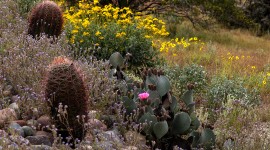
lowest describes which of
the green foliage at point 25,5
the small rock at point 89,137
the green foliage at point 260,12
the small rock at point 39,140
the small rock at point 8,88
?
the green foliage at point 260,12

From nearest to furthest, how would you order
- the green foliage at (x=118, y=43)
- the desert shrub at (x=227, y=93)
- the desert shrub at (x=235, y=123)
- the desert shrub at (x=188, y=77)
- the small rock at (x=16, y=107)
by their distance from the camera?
the small rock at (x=16, y=107) → the desert shrub at (x=235, y=123) → the desert shrub at (x=227, y=93) → the desert shrub at (x=188, y=77) → the green foliage at (x=118, y=43)

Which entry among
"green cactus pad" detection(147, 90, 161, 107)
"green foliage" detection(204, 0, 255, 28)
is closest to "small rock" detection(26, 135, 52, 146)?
"green cactus pad" detection(147, 90, 161, 107)

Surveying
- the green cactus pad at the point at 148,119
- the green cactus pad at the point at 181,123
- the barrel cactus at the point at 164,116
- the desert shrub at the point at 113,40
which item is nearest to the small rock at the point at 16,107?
the barrel cactus at the point at 164,116

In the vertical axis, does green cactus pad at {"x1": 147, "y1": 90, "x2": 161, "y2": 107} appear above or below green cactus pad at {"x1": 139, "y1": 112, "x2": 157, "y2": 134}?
above

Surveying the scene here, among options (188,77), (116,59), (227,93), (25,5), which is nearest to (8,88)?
(116,59)

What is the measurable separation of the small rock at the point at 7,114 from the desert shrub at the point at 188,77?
289cm

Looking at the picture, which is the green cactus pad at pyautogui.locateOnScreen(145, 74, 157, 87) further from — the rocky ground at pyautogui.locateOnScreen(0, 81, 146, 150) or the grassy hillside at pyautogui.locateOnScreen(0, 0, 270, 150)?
the rocky ground at pyautogui.locateOnScreen(0, 81, 146, 150)

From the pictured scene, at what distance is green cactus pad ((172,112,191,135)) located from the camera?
15.5ft

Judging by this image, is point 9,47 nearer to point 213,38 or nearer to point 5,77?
point 5,77

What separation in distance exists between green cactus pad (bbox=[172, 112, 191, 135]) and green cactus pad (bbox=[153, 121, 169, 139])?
0.66 feet

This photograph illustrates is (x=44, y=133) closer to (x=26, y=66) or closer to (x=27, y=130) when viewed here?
(x=27, y=130)

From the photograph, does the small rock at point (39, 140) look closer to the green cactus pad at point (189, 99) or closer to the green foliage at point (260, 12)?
the green cactus pad at point (189, 99)

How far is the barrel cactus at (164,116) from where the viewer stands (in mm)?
4652

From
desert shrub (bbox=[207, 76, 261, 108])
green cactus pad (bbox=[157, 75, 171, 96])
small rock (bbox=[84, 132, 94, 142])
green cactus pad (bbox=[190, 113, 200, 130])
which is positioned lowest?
desert shrub (bbox=[207, 76, 261, 108])
